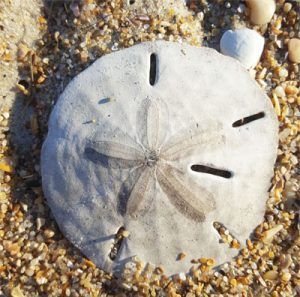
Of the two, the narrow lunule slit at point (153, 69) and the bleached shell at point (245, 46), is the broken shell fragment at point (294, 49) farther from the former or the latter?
the narrow lunule slit at point (153, 69)

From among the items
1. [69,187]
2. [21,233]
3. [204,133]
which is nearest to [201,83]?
[204,133]

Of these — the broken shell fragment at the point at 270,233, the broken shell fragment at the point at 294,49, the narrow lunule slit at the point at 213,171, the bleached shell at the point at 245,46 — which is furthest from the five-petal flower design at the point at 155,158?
the broken shell fragment at the point at 294,49

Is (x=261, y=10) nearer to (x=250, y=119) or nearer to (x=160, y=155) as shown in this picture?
(x=250, y=119)

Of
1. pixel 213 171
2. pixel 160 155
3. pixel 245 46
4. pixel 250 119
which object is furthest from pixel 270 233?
pixel 245 46

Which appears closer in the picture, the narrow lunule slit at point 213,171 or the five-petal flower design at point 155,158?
the five-petal flower design at point 155,158

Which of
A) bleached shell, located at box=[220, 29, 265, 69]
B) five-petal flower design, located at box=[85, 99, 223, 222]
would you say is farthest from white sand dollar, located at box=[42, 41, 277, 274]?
bleached shell, located at box=[220, 29, 265, 69]

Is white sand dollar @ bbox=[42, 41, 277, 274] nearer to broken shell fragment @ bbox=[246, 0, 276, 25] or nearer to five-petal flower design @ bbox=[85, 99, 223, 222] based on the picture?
five-petal flower design @ bbox=[85, 99, 223, 222]
